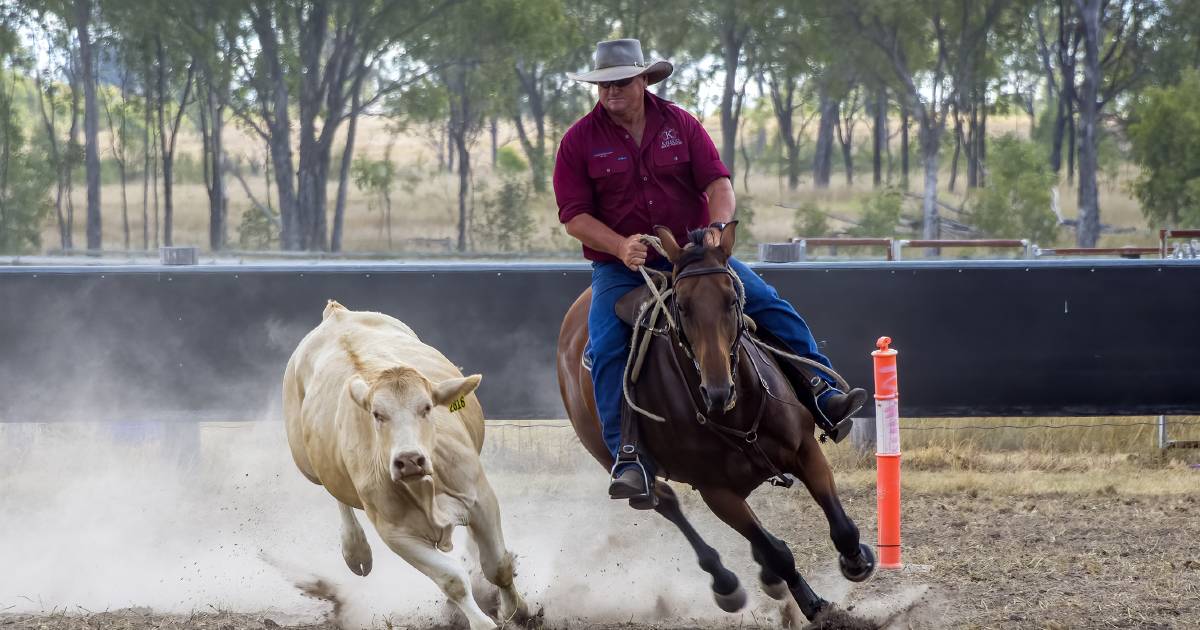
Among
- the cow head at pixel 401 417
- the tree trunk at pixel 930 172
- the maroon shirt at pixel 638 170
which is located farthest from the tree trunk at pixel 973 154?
the cow head at pixel 401 417

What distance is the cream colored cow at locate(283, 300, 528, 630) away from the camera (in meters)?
6.18

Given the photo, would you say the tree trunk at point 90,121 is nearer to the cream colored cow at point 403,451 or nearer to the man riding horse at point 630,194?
the cream colored cow at point 403,451

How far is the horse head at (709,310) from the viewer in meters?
5.69

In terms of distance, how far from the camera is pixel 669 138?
6.89m

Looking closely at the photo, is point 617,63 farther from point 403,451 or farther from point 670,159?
point 403,451

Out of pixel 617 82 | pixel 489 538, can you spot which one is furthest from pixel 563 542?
pixel 617 82

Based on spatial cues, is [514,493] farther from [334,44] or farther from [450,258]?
[334,44]

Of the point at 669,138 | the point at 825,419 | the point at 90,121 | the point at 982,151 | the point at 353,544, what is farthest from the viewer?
the point at 982,151

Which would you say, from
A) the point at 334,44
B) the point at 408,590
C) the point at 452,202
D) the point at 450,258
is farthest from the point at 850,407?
the point at 452,202

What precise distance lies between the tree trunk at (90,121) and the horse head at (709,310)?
3328 centimetres

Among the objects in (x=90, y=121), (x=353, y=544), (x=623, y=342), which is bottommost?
(x=353, y=544)

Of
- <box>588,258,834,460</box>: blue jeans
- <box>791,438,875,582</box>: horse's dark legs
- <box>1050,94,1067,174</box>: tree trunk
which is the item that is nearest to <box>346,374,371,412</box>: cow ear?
<box>588,258,834,460</box>: blue jeans

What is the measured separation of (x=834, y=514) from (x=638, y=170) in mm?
1910

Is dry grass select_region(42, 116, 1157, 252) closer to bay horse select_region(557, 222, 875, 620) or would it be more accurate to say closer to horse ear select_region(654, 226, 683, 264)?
bay horse select_region(557, 222, 875, 620)
